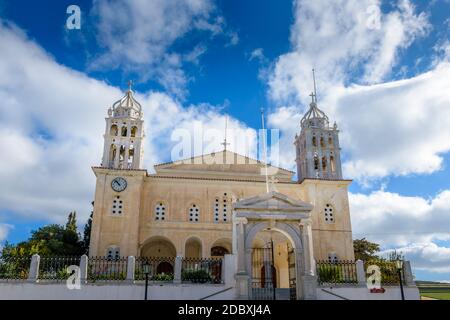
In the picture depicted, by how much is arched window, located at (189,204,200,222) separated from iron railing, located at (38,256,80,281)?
41.2ft

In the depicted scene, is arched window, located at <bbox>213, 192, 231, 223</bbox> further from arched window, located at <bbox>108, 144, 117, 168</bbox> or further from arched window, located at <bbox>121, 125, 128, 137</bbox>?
arched window, located at <bbox>121, 125, 128, 137</bbox>

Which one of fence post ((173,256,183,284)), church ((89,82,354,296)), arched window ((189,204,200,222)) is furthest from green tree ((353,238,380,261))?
fence post ((173,256,183,284))

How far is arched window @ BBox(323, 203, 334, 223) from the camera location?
102 ft

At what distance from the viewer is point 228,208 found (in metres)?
31.6

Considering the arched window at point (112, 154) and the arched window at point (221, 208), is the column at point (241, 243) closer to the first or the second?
the arched window at point (221, 208)

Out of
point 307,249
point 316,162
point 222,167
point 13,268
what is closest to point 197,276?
point 307,249

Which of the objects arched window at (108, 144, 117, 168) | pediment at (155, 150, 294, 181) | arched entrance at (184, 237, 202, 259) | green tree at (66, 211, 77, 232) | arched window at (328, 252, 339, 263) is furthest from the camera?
green tree at (66, 211, 77, 232)

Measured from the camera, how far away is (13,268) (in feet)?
61.5

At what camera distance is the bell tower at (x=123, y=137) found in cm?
3116

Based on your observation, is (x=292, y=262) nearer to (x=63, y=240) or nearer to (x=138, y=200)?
(x=138, y=200)

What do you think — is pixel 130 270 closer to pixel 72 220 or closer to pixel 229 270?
pixel 229 270

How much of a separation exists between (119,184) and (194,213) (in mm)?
6016
